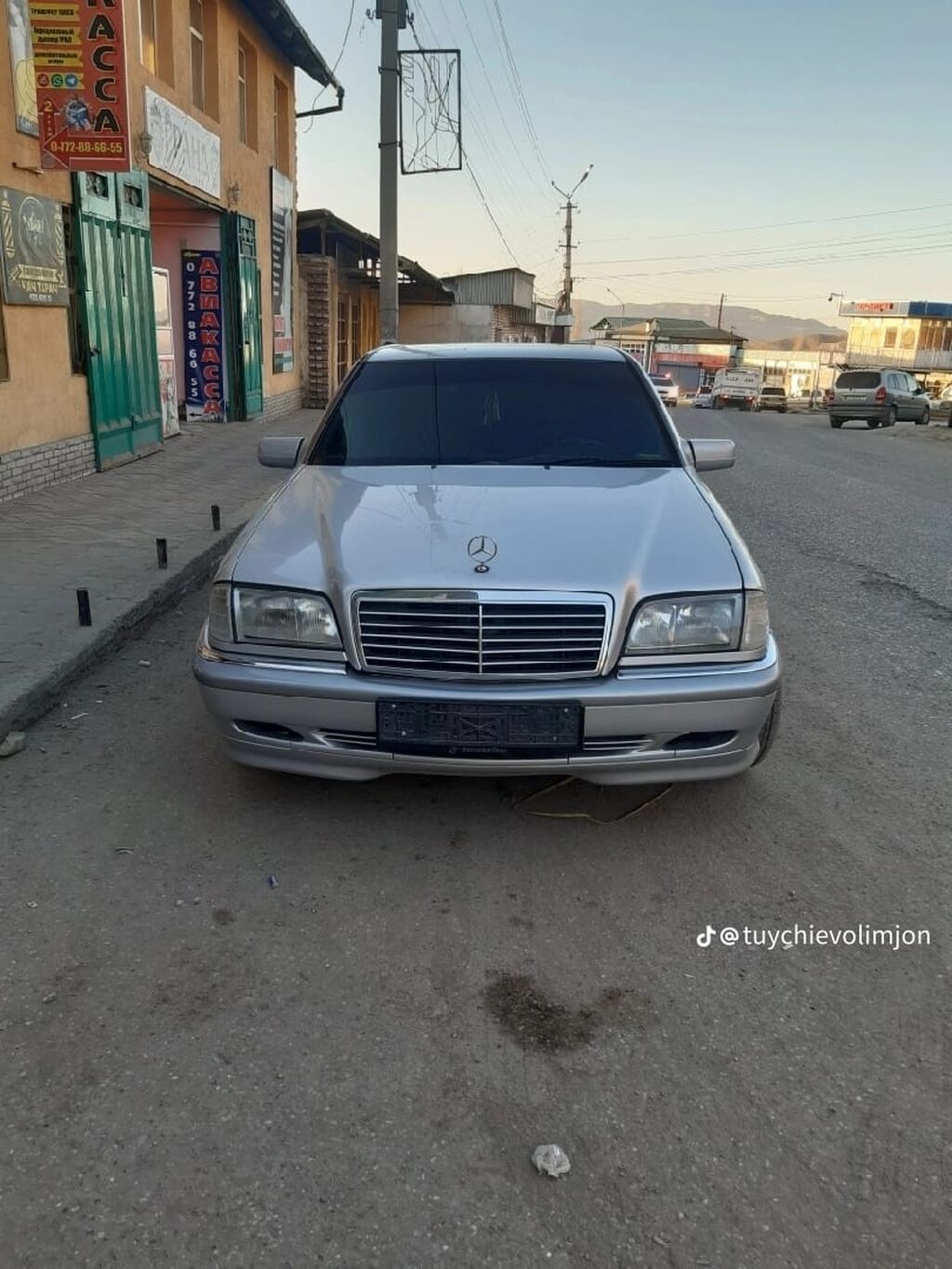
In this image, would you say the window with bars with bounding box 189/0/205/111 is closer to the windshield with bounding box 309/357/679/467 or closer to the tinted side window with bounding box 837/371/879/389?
Result: the windshield with bounding box 309/357/679/467

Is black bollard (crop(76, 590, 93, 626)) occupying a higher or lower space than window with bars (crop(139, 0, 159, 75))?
lower

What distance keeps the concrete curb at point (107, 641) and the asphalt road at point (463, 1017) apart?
141mm

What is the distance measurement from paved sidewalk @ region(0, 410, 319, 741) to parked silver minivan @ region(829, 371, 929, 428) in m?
21.8

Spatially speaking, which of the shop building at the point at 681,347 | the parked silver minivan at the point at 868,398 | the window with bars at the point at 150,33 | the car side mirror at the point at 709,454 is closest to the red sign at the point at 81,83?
the window with bars at the point at 150,33

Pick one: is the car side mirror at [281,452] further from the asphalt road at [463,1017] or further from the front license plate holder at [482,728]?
the front license plate holder at [482,728]

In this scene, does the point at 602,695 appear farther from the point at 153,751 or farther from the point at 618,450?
the point at 153,751

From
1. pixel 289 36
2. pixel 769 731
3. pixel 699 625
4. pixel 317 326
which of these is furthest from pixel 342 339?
pixel 699 625

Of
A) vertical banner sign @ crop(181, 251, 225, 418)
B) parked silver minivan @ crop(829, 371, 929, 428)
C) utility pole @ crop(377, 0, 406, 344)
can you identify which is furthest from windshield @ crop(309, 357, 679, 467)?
parked silver minivan @ crop(829, 371, 929, 428)

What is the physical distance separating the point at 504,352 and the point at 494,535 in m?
1.90

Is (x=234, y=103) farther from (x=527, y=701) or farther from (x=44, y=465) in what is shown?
(x=527, y=701)

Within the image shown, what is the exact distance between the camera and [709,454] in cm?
459

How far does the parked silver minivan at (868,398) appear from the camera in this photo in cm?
2834

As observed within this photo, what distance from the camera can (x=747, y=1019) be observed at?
245 cm

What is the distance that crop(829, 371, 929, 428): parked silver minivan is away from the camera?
93.0ft
